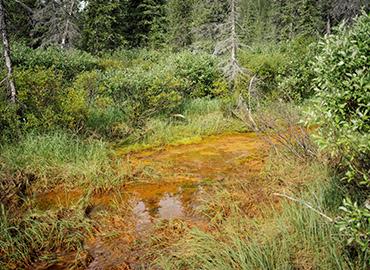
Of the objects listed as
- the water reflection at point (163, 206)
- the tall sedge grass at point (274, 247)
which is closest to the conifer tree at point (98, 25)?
the water reflection at point (163, 206)

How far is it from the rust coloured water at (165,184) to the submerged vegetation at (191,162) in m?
0.03

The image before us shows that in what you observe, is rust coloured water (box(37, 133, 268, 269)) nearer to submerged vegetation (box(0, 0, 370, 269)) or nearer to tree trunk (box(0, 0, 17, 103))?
submerged vegetation (box(0, 0, 370, 269))

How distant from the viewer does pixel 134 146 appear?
8.73 m

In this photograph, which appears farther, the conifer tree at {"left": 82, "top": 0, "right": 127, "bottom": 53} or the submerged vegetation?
the conifer tree at {"left": 82, "top": 0, "right": 127, "bottom": 53}

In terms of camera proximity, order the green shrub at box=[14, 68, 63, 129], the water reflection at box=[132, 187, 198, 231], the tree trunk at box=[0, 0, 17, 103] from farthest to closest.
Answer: the green shrub at box=[14, 68, 63, 129] → the tree trunk at box=[0, 0, 17, 103] → the water reflection at box=[132, 187, 198, 231]

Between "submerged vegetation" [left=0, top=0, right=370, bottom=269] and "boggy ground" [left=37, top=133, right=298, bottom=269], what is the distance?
0.09 ft

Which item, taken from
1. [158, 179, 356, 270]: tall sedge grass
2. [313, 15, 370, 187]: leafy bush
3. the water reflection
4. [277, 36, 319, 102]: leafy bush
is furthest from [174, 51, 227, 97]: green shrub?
[313, 15, 370, 187]: leafy bush

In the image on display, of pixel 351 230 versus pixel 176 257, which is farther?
pixel 176 257

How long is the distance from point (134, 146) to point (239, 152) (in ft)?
8.51

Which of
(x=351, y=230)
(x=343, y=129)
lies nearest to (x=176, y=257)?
(x=351, y=230)

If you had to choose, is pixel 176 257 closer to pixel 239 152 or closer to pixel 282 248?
pixel 282 248

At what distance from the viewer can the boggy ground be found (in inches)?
176

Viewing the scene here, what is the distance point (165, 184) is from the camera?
6.51 metres

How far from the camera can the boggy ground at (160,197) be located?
4.48m
